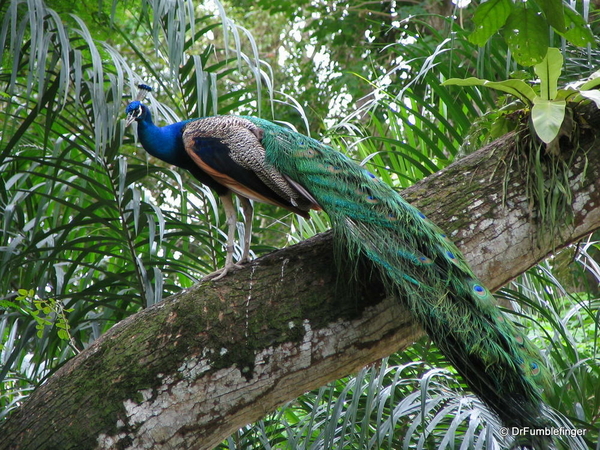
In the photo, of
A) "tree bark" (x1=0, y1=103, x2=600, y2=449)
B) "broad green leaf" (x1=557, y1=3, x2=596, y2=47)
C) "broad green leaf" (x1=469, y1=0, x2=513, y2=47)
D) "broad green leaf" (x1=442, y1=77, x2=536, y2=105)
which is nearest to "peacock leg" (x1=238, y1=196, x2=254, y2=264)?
"tree bark" (x1=0, y1=103, x2=600, y2=449)

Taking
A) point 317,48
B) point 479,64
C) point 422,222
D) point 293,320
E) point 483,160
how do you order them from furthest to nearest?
1. point 317,48
2. point 479,64
3. point 483,160
4. point 422,222
5. point 293,320

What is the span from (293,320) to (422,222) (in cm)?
57

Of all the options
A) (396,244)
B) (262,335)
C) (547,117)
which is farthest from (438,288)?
(547,117)

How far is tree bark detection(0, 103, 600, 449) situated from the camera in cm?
200

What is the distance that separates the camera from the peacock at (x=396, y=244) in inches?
81.9

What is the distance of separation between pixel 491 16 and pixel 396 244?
80 cm

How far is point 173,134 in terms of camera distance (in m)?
3.08

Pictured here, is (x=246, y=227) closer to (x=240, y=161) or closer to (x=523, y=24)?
(x=240, y=161)

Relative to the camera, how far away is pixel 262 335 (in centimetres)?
213

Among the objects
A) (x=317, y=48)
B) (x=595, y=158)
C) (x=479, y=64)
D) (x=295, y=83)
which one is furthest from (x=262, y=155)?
(x=295, y=83)

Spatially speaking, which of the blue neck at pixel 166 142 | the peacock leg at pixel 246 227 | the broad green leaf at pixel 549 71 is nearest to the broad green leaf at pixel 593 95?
the broad green leaf at pixel 549 71

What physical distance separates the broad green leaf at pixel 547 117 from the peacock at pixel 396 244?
50 centimetres

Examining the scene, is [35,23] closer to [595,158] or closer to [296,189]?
[296,189]

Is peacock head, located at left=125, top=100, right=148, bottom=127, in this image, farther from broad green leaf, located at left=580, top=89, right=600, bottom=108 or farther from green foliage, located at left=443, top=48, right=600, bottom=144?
broad green leaf, located at left=580, top=89, right=600, bottom=108
